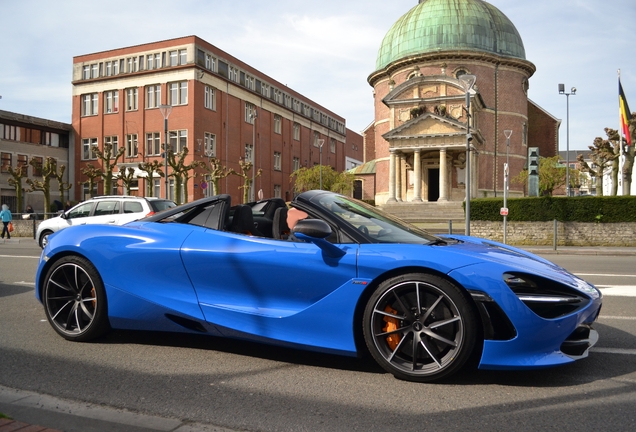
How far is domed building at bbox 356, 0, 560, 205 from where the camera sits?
4969 centimetres

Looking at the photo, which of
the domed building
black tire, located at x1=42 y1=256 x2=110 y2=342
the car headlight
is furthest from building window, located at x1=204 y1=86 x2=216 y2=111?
the car headlight

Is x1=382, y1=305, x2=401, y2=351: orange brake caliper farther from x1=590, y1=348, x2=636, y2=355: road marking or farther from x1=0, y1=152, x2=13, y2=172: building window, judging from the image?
x1=0, y1=152, x2=13, y2=172: building window

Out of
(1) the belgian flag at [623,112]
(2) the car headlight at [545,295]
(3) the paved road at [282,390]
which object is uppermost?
(1) the belgian flag at [623,112]

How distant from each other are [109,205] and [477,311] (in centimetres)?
1492

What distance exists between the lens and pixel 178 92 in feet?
167

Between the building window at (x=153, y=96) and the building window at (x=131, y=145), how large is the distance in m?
3.58

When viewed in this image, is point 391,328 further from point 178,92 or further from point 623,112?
point 178,92

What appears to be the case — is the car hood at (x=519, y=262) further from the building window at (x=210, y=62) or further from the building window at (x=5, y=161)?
the building window at (x=5, y=161)

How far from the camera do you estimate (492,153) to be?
54906mm

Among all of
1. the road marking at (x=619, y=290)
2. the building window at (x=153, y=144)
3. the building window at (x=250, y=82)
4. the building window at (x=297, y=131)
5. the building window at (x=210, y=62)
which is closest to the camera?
the road marking at (x=619, y=290)

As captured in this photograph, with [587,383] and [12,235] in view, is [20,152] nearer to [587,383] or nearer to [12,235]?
[12,235]

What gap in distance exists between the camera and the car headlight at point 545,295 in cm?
334

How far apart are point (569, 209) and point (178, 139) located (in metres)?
38.1

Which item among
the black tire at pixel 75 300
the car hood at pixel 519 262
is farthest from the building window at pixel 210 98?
the car hood at pixel 519 262
